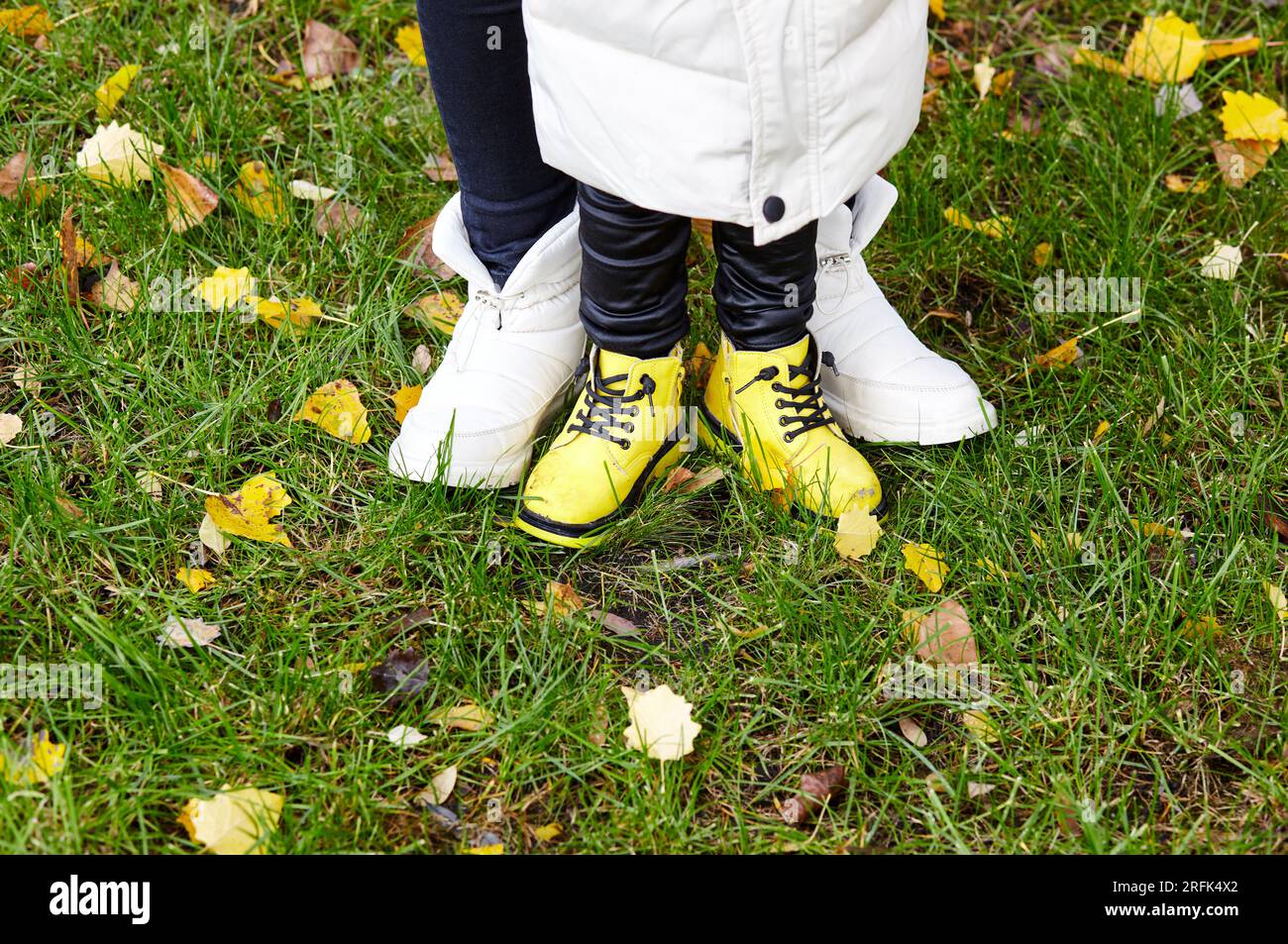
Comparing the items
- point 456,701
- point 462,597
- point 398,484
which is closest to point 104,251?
point 398,484

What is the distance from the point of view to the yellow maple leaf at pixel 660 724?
5.15ft

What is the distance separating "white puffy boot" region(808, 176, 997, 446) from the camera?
195cm

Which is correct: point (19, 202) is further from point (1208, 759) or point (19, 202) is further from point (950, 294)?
point (1208, 759)

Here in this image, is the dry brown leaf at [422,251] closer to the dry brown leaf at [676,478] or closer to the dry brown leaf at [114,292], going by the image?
the dry brown leaf at [114,292]

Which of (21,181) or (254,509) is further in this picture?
(21,181)

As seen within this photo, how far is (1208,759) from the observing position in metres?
1.60

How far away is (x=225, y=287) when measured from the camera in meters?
2.20

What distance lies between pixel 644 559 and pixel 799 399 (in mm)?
365

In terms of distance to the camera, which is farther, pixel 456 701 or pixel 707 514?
pixel 707 514

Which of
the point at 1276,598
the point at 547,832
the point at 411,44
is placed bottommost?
the point at 547,832

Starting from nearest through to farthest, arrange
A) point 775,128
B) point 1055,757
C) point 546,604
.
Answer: point 775,128 → point 1055,757 → point 546,604

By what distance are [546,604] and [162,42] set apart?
68.2 inches

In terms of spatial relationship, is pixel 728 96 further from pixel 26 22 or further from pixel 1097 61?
pixel 26 22

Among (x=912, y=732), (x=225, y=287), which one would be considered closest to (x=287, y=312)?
(x=225, y=287)
